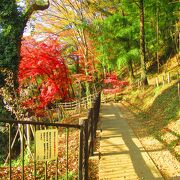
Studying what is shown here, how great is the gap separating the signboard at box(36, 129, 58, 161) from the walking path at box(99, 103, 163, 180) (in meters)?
2.24

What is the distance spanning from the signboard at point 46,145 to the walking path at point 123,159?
224 centimetres

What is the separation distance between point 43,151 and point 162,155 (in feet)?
13.9

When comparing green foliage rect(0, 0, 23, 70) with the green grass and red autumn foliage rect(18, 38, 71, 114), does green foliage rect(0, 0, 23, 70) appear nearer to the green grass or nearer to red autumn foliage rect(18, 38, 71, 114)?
red autumn foliage rect(18, 38, 71, 114)

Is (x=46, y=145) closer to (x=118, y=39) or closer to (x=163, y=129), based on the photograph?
(x=163, y=129)

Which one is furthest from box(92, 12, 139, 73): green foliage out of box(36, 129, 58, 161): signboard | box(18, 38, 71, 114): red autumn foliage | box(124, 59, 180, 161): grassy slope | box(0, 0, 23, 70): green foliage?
box(36, 129, 58, 161): signboard

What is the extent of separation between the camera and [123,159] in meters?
6.86

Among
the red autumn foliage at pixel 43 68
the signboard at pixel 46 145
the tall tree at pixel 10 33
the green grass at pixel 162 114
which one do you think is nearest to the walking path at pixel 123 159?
the green grass at pixel 162 114

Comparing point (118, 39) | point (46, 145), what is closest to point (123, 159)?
point (46, 145)

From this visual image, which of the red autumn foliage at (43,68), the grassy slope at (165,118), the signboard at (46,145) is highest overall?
the red autumn foliage at (43,68)

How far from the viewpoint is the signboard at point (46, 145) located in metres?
3.73

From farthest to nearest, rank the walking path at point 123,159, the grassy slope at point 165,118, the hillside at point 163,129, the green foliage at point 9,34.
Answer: the green foliage at point 9,34 → the grassy slope at point 165,118 → the hillside at point 163,129 → the walking path at point 123,159

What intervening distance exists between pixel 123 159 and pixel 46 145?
11.5 feet

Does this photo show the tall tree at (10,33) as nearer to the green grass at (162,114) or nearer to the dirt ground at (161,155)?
the dirt ground at (161,155)

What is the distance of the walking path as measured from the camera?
5887 millimetres
